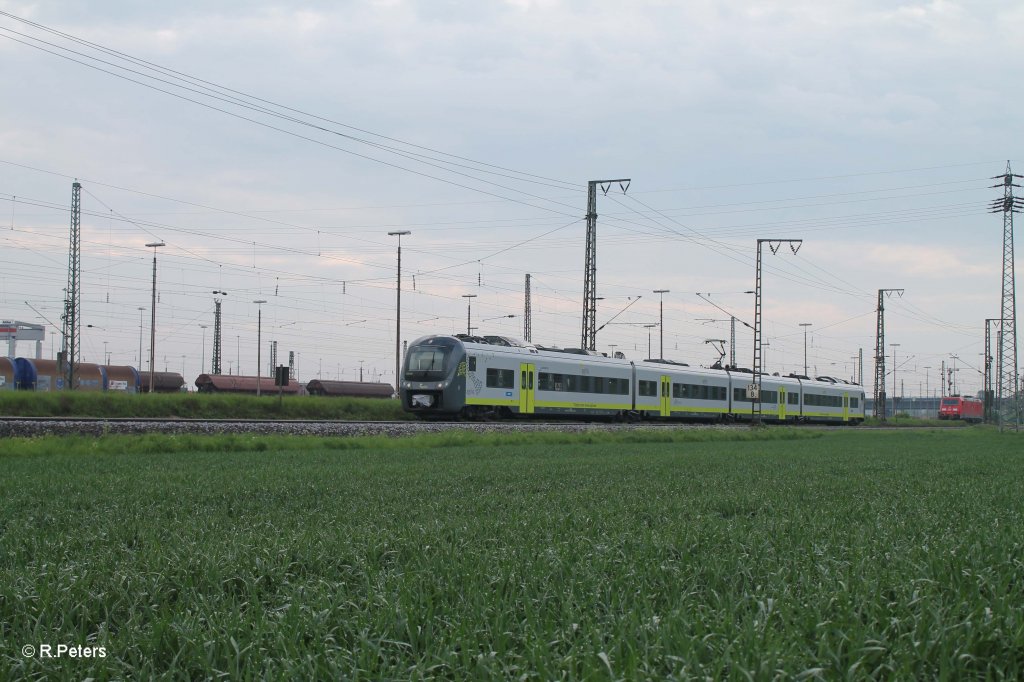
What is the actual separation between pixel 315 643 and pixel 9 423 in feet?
76.7

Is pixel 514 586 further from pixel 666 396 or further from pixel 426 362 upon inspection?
pixel 666 396

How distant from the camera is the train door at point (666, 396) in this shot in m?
50.2

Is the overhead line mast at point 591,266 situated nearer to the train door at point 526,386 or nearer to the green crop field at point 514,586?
the train door at point 526,386

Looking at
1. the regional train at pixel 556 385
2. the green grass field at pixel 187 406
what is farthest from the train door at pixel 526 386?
the green grass field at pixel 187 406

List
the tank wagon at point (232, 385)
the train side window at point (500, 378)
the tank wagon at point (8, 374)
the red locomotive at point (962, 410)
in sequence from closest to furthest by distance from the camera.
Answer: the train side window at point (500, 378), the tank wagon at point (8, 374), the tank wagon at point (232, 385), the red locomotive at point (962, 410)

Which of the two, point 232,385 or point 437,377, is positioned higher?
point 437,377

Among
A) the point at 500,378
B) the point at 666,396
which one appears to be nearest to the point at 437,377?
the point at 500,378

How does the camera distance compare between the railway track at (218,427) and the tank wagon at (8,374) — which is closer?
the railway track at (218,427)

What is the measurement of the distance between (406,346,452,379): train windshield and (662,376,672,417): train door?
54.2ft

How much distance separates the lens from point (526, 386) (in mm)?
40969

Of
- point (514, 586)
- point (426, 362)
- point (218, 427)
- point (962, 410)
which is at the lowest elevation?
point (962, 410)

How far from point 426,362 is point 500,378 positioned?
3.39 metres

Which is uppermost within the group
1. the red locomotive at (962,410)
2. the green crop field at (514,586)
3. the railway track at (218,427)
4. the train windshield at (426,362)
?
the train windshield at (426,362)

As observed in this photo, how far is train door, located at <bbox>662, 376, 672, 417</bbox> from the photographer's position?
5019cm
